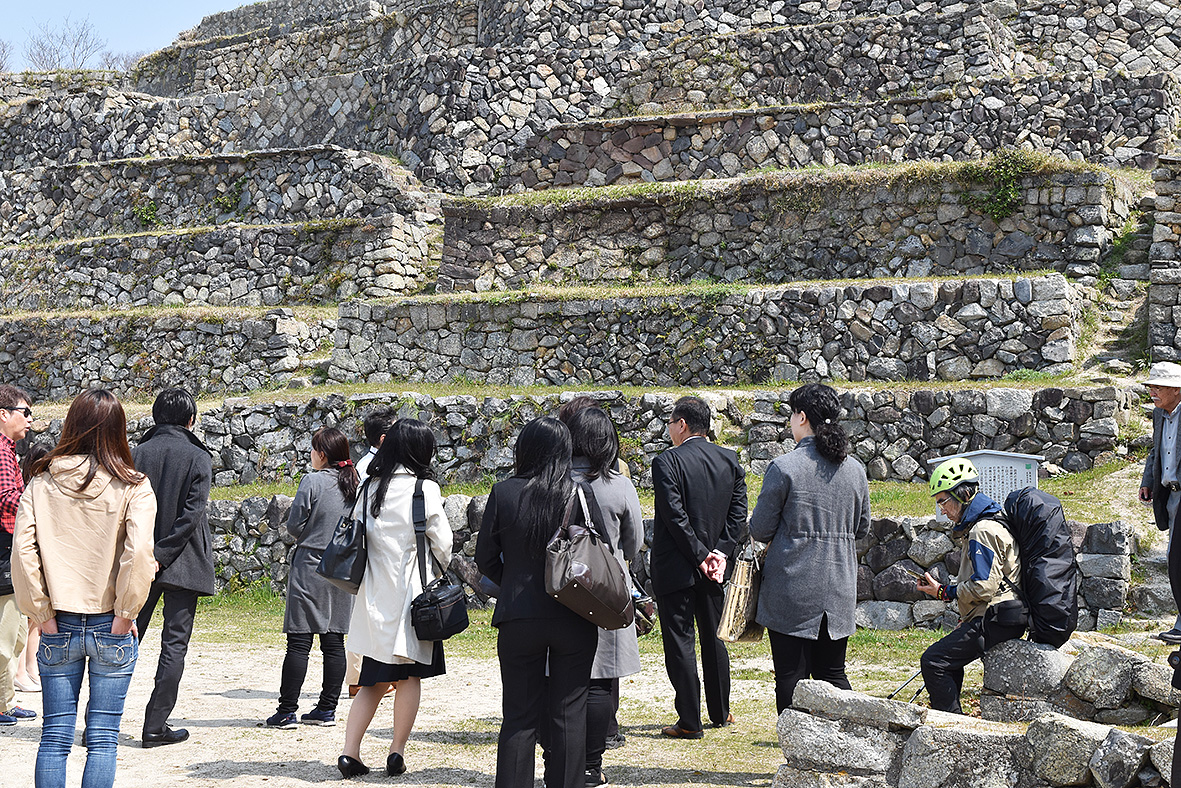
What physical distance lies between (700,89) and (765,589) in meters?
12.3

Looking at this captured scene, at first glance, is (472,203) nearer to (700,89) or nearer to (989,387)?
(700,89)

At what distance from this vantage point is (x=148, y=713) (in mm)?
5926

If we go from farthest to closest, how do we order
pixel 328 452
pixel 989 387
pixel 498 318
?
pixel 498 318 < pixel 989 387 < pixel 328 452

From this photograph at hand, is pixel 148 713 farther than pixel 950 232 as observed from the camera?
No

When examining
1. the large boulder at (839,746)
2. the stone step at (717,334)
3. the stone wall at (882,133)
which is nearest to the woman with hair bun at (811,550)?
the large boulder at (839,746)

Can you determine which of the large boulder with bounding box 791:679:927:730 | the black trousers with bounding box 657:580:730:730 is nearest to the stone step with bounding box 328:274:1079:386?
the black trousers with bounding box 657:580:730:730

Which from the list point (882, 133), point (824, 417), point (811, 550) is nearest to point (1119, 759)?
point (811, 550)

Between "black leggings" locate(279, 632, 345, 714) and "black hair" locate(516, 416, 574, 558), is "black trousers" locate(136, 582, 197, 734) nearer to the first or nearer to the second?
"black leggings" locate(279, 632, 345, 714)

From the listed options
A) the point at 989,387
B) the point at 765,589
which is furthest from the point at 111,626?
the point at 989,387

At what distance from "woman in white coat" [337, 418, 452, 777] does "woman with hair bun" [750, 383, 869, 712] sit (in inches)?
58.7

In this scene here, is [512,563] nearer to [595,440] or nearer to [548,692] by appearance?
[548,692]

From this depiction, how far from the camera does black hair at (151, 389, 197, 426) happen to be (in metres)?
6.04

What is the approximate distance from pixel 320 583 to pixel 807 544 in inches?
114

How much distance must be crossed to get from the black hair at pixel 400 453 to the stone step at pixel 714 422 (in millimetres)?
4474
